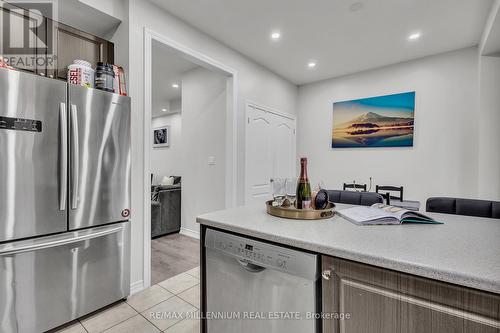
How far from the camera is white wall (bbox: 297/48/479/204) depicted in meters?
3.24

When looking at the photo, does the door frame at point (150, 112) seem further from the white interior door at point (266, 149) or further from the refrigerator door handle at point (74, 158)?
the refrigerator door handle at point (74, 158)

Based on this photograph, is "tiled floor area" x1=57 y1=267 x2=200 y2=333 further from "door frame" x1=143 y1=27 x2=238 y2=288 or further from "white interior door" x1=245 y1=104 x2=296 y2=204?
"white interior door" x1=245 y1=104 x2=296 y2=204

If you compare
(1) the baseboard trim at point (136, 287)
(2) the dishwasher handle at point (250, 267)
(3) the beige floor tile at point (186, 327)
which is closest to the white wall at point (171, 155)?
(1) the baseboard trim at point (136, 287)

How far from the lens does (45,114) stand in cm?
163

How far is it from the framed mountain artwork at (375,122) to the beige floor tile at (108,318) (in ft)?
12.6

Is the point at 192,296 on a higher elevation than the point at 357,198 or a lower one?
lower

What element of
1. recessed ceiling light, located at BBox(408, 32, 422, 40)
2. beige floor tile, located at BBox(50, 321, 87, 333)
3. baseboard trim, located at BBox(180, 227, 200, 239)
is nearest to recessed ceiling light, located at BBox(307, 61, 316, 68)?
recessed ceiling light, located at BBox(408, 32, 422, 40)

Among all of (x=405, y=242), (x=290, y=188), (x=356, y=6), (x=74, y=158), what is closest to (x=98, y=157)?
(x=74, y=158)

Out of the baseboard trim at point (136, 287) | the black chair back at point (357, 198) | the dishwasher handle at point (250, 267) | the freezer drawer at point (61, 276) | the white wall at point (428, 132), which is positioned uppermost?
the white wall at point (428, 132)

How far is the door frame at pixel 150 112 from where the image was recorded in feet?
→ 7.48

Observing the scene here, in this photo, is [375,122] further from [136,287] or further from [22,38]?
[22,38]

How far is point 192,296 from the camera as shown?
2.20m

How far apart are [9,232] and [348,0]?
3.26 meters

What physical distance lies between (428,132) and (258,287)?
3683 mm
